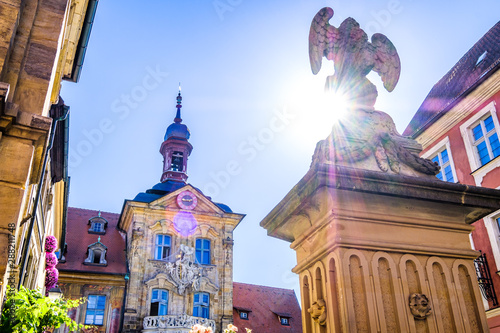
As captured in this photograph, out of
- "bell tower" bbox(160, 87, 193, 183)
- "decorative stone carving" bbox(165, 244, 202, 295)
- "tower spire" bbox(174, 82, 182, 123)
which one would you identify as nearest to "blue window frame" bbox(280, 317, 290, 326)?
"decorative stone carving" bbox(165, 244, 202, 295)

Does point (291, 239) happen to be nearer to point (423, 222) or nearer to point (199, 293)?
point (423, 222)

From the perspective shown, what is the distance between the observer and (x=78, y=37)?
10.5m

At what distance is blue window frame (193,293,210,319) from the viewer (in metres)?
25.6

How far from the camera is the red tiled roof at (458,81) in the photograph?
14.0m

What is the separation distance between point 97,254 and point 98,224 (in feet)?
10.7

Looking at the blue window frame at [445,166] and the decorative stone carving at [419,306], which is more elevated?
the blue window frame at [445,166]

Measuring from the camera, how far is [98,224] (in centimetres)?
2956

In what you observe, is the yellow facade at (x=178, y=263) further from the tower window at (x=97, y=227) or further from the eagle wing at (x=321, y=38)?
the eagle wing at (x=321, y=38)

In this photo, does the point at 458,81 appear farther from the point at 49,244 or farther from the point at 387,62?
the point at 49,244

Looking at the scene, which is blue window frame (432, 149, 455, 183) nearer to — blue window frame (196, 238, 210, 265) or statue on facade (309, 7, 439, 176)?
statue on facade (309, 7, 439, 176)

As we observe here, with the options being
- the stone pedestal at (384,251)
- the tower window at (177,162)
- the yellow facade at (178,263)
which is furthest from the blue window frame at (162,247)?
the stone pedestal at (384,251)

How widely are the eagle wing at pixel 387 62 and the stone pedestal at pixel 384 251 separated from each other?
115 cm

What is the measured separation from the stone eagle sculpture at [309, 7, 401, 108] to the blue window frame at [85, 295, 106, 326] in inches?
924

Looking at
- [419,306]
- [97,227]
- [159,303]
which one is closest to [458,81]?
[419,306]
